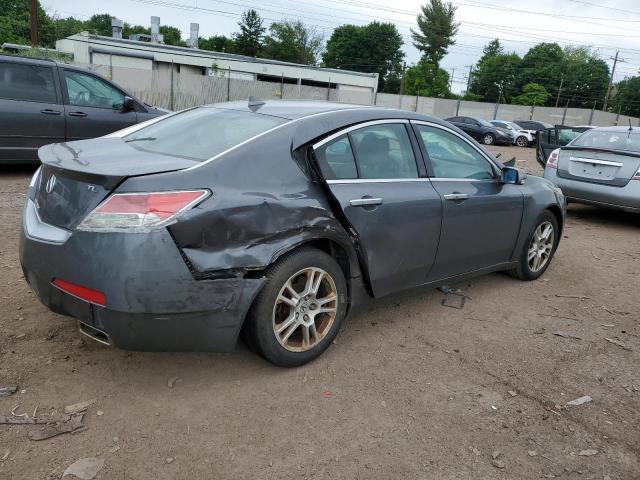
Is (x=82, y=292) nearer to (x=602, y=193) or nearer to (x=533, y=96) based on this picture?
(x=602, y=193)

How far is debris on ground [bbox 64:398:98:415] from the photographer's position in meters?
2.73

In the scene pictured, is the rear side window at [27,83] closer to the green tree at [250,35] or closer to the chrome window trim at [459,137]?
the chrome window trim at [459,137]

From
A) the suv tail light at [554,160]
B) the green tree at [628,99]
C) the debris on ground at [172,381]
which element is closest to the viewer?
the debris on ground at [172,381]

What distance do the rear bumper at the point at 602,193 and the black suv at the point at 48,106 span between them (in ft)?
22.3

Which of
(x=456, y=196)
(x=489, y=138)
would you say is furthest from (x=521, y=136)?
(x=456, y=196)

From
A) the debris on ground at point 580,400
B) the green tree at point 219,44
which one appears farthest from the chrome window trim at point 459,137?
the green tree at point 219,44

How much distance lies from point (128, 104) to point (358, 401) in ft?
23.2

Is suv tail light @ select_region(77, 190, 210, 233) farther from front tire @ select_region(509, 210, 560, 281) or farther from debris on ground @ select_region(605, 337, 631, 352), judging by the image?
Answer: front tire @ select_region(509, 210, 560, 281)

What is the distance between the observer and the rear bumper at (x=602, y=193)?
7.46 m

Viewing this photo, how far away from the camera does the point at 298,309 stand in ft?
10.4

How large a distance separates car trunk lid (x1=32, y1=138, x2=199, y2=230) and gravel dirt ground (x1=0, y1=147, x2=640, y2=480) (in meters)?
0.92

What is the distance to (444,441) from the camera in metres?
2.70

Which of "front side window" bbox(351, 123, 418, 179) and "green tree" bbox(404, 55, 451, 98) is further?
"green tree" bbox(404, 55, 451, 98)

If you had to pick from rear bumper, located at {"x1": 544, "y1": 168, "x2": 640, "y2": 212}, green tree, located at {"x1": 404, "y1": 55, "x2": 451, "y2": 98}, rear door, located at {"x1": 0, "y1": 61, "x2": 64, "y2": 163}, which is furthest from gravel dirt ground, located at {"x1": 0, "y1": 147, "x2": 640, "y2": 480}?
green tree, located at {"x1": 404, "y1": 55, "x2": 451, "y2": 98}
